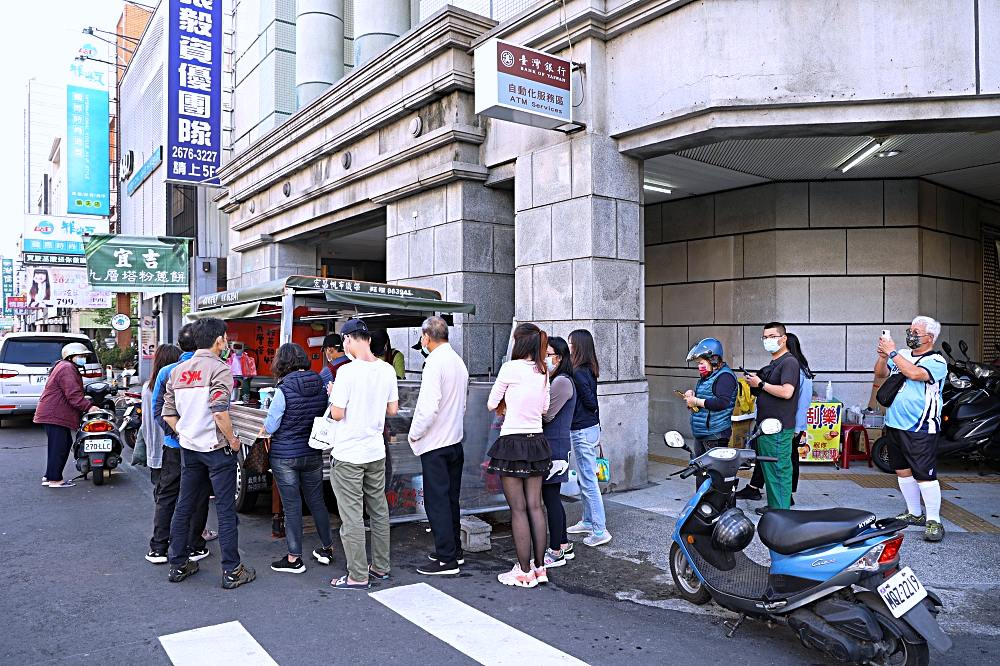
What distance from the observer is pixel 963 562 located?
18.8ft

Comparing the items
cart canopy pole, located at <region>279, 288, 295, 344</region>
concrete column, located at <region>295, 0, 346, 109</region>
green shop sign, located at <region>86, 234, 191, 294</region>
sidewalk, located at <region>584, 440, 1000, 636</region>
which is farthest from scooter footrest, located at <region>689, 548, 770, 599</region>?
green shop sign, located at <region>86, 234, 191, 294</region>

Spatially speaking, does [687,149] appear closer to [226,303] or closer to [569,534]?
[569,534]

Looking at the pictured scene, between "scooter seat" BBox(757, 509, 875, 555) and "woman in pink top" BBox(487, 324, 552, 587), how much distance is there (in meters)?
1.72

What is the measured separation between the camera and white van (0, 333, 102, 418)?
13945mm

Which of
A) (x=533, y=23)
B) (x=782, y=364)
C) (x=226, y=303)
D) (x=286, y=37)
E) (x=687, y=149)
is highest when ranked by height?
(x=286, y=37)

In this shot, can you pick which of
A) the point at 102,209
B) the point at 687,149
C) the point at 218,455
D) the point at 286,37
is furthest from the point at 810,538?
the point at 102,209

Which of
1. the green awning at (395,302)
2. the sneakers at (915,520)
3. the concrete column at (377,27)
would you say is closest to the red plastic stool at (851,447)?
the sneakers at (915,520)

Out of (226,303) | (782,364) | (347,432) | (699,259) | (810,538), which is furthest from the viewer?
(699,259)

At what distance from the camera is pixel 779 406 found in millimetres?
6504

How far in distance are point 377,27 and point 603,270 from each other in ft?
26.2

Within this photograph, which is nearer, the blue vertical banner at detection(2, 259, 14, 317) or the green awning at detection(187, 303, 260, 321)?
the green awning at detection(187, 303, 260, 321)

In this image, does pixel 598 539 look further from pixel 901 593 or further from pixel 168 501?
pixel 168 501

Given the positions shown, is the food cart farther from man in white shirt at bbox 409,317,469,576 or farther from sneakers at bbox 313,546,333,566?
sneakers at bbox 313,546,333,566

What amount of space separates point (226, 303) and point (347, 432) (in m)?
4.86
